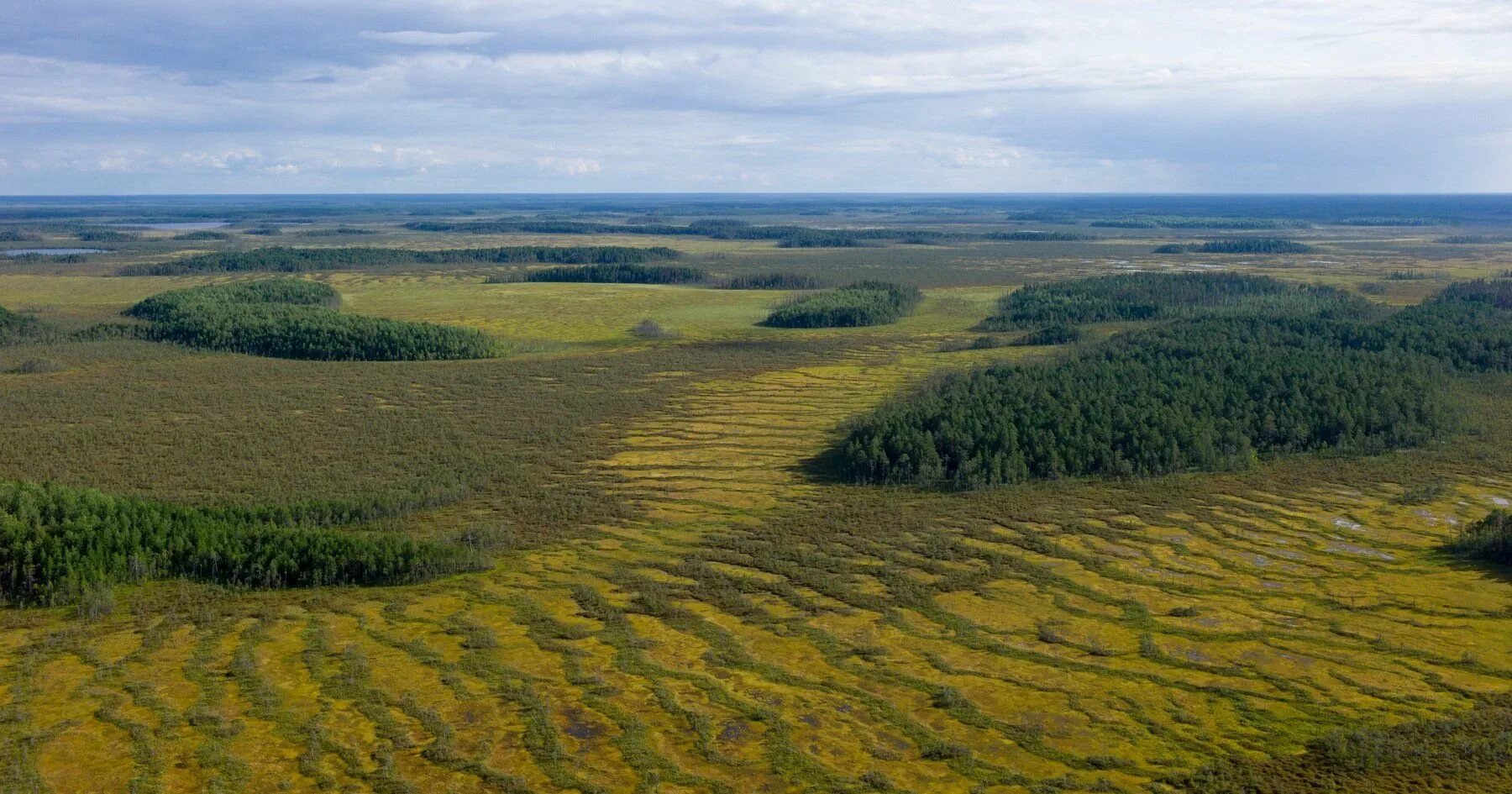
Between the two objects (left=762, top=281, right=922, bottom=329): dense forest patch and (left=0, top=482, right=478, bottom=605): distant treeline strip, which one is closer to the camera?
(left=0, top=482, right=478, bottom=605): distant treeline strip

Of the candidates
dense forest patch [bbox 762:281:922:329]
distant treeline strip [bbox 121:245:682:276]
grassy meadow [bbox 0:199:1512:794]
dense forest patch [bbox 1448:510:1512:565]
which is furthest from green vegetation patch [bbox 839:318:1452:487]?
distant treeline strip [bbox 121:245:682:276]

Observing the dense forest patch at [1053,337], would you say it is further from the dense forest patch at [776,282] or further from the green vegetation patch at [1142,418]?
the dense forest patch at [776,282]

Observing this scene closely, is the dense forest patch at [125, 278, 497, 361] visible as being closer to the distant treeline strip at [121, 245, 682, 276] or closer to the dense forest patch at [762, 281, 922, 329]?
the dense forest patch at [762, 281, 922, 329]

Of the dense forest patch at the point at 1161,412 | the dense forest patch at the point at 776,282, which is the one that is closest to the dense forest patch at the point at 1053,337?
the dense forest patch at the point at 1161,412

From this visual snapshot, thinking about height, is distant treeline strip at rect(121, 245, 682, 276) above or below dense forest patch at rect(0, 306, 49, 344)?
above

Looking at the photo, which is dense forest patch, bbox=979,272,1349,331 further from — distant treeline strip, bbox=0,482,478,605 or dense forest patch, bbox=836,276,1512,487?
distant treeline strip, bbox=0,482,478,605

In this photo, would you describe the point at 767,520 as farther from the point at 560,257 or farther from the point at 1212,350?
the point at 560,257

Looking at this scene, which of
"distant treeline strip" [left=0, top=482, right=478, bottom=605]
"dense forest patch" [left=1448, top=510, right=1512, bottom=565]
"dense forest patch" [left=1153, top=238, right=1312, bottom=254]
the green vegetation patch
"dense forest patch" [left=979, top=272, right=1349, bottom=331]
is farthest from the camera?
"dense forest patch" [left=1153, top=238, right=1312, bottom=254]

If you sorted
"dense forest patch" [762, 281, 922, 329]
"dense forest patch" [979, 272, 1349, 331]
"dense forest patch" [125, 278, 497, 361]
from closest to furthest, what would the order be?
"dense forest patch" [125, 278, 497, 361] → "dense forest patch" [762, 281, 922, 329] → "dense forest patch" [979, 272, 1349, 331]

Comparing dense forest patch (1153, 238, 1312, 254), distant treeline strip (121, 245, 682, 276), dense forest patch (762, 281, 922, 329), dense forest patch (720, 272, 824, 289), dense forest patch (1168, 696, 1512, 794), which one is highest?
dense forest patch (1153, 238, 1312, 254)
